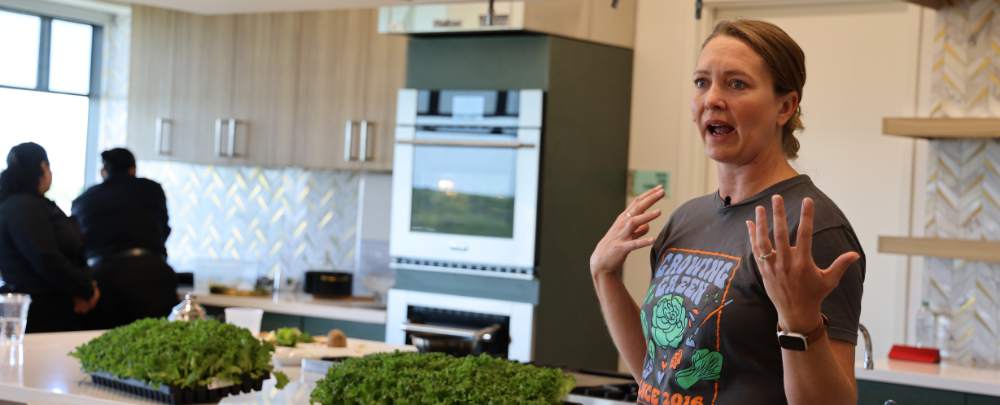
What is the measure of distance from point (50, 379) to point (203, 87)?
3.07 metres

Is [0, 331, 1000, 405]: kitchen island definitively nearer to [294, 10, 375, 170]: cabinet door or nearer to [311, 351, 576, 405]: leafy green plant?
[311, 351, 576, 405]: leafy green plant

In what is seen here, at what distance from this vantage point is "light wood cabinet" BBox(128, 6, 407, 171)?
14.4ft

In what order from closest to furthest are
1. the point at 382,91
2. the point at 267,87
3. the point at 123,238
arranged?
the point at 123,238 → the point at 382,91 → the point at 267,87

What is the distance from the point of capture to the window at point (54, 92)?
5055mm

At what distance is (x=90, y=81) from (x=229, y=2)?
3468 mm

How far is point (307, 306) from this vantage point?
4.27m

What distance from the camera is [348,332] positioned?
418 centimetres

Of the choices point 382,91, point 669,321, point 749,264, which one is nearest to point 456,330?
point 382,91

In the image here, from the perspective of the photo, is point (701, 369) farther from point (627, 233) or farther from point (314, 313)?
point (314, 313)

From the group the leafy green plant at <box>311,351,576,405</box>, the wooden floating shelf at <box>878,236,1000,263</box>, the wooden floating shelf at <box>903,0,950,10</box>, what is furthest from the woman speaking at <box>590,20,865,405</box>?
the wooden floating shelf at <box>903,0,950,10</box>

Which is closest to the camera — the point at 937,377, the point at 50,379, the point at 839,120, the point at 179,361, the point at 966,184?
the point at 179,361

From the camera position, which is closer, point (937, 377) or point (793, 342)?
point (793, 342)

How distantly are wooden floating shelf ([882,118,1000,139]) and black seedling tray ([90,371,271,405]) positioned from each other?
2283mm

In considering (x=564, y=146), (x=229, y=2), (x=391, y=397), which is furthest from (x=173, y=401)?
(x=564, y=146)
